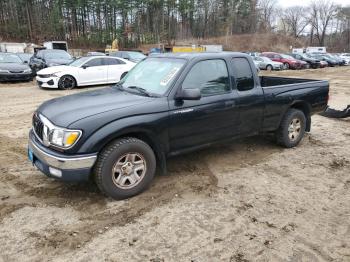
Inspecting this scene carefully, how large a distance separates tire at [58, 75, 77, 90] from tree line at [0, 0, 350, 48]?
44.1 meters

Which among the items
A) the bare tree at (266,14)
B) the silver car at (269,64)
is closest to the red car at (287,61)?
the silver car at (269,64)

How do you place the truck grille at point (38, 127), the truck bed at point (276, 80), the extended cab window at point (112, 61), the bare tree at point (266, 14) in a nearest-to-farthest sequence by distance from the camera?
the truck grille at point (38, 127), the truck bed at point (276, 80), the extended cab window at point (112, 61), the bare tree at point (266, 14)

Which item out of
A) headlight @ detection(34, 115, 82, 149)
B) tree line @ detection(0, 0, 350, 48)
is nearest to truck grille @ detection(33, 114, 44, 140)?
headlight @ detection(34, 115, 82, 149)

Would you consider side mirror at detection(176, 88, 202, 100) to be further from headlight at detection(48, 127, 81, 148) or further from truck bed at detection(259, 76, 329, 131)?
truck bed at detection(259, 76, 329, 131)

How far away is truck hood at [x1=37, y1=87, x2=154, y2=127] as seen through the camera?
3896mm

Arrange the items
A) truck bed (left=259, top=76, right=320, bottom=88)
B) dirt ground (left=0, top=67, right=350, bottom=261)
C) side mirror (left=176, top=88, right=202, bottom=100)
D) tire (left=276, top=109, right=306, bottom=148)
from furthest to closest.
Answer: truck bed (left=259, top=76, right=320, bottom=88)
tire (left=276, top=109, right=306, bottom=148)
side mirror (left=176, top=88, right=202, bottom=100)
dirt ground (left=0, top=67, right=350, bottom=261)

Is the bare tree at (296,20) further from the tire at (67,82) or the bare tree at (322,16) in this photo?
the tire at (67,82)

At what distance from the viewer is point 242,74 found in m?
5.26

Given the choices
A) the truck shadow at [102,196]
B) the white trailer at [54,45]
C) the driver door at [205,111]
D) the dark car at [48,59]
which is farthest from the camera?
the white trailer at [54,45]

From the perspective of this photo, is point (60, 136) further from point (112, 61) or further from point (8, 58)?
point (8, 58)

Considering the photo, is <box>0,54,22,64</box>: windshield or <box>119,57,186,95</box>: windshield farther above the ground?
<box>119,57,186,95</box>: windshield

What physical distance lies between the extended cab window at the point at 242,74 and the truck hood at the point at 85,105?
60.8 inches

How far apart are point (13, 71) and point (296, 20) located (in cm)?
9263

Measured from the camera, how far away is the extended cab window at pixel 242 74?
517 cm
